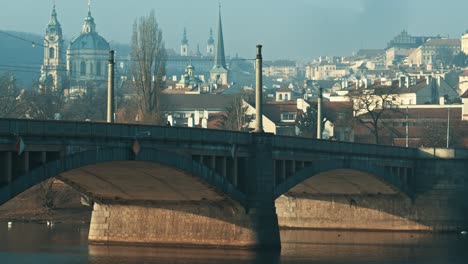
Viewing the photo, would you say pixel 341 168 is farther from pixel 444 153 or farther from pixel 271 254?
pixel 444 153

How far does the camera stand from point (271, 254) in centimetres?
8462

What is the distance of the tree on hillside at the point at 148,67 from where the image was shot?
135 meters

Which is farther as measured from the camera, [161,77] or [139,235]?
[161,77]

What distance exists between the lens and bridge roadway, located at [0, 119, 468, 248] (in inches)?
2704

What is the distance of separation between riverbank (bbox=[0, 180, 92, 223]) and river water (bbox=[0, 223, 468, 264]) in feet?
23.4

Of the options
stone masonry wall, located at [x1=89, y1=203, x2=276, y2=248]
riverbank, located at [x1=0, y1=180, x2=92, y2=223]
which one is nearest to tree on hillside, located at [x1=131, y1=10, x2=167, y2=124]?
riverbank, located at [x1=0, y1=180, x2=92, y2=223]

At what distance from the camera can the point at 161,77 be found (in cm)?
13975

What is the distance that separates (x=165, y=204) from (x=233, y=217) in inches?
171

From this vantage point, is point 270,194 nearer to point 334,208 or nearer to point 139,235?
point 139,235

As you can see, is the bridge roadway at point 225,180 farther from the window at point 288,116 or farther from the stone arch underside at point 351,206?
the window at point 288,116

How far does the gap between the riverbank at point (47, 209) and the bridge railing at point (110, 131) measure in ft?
119

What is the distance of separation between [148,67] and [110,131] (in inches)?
2578

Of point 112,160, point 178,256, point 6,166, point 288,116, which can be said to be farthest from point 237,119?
point 6,166

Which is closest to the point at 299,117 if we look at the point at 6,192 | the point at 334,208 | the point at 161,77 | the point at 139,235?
the point at 161,77
